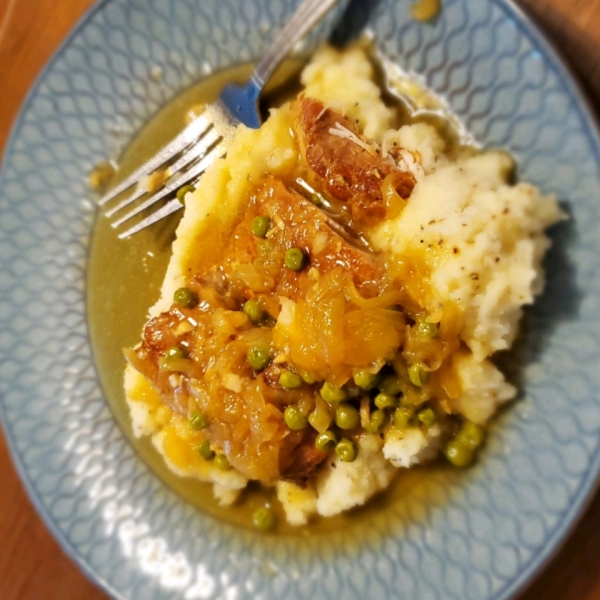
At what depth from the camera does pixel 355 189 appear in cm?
338

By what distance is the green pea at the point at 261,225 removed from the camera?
3.43m

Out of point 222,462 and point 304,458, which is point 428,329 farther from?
point 222,462

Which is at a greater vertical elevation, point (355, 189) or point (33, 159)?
point (355, 189)

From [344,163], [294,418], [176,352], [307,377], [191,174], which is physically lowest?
[294,418]

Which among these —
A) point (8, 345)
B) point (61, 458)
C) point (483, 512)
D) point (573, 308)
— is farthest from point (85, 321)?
point (573, 308)

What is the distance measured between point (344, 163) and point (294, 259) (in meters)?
0.62

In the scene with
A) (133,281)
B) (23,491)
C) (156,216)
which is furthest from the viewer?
(23,491)

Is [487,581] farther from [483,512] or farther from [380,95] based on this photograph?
[380,95]

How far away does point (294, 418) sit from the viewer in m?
3.24

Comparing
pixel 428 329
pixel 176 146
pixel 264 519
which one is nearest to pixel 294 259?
pixel 428 329

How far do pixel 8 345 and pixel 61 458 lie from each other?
83 centimetres

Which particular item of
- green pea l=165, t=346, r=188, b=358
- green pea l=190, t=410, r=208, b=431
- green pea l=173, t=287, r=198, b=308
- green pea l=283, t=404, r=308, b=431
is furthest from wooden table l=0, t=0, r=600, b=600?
green pea l=283, t=404, r=308, b=431

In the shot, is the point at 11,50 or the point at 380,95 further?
the point at 11,50

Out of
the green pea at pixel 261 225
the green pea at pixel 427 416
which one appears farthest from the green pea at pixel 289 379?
the green pea at pixel 261 225
